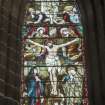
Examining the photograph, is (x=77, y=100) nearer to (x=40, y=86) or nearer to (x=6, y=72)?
(x=40, y=86)

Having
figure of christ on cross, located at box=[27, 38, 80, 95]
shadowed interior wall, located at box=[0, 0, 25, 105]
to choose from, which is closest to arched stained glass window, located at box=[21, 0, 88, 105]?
figure of christ on cross, located at box=[27, 38, 80, 95]

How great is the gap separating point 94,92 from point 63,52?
1.48 metres

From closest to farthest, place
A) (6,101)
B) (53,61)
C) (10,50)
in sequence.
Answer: (6,101) → (10,50) → (53,61)

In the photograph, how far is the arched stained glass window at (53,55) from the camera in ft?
36.1

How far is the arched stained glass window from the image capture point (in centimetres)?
1099

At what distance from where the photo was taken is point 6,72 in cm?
1084

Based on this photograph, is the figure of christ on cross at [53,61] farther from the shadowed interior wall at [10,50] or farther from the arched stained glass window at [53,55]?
the shadowed interior wall at [10,50]

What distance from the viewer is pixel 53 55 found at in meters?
11.6

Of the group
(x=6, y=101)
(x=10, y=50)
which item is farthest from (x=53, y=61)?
(x=6, y=101)

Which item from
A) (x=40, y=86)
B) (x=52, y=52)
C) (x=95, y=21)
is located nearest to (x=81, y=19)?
(x=95, y=21)

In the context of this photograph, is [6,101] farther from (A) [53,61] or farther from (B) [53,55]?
(B) [53,55]

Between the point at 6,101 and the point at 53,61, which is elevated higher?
the point at 53,61

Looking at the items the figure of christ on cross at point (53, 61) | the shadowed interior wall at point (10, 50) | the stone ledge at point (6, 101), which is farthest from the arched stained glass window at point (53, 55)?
the stone ledge at point (6, 101)

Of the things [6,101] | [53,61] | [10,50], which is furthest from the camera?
[53,61]
